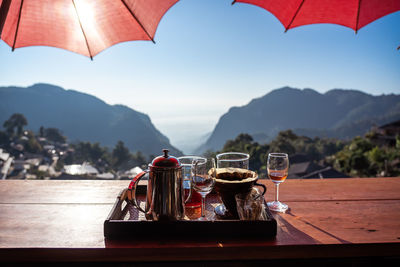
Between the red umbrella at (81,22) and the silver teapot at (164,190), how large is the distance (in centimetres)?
123

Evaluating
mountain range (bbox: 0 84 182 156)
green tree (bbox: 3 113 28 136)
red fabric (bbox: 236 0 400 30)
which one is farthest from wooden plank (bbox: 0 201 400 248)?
mountain range (bbox: 0 84 182 156)

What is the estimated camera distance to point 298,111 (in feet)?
282

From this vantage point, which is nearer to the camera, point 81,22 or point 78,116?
Result: point 81,22

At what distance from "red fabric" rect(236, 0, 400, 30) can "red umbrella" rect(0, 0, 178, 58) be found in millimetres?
708

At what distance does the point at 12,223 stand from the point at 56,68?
95.0 m

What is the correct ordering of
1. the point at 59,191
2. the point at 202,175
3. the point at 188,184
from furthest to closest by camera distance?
the point at 59,191
the point at 188,184
the point at 202,175

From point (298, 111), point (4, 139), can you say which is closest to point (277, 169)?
point (4, 139)

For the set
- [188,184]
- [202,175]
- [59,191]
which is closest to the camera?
[202,175]

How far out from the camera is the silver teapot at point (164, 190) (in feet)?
3.45

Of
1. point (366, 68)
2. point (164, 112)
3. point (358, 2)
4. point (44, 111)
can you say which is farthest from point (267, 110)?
point (358, 2)

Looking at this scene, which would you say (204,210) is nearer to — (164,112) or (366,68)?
(164,112)

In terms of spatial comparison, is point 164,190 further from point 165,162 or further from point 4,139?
point 4,139

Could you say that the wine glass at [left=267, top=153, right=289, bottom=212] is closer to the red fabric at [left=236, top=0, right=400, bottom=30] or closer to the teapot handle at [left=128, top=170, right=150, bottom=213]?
the teapot handle at [left=128, top=170, right=150, bottom=213]

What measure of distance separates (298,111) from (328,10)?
8967cm
